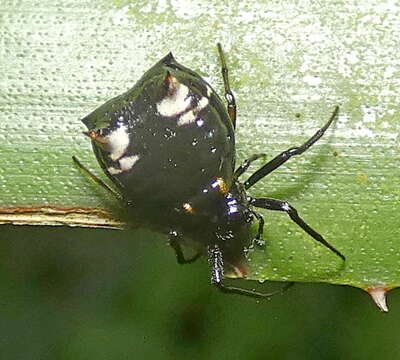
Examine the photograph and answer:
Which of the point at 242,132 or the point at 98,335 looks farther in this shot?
the point at 98,335

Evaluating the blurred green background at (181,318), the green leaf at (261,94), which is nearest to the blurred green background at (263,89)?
the green leaf at (261,94)

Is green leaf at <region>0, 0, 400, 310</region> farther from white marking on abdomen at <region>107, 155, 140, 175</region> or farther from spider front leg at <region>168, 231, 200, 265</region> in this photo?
spider front leg at <region>168, 231, 200, 265</region>

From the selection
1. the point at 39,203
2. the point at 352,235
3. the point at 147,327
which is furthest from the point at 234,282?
the point at 39,203

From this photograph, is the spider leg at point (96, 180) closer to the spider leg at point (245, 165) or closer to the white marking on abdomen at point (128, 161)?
the white marking on abdomen at point (128, 161)

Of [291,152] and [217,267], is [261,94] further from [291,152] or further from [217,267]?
[217,267]

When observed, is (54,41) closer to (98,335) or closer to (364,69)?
(364,69)

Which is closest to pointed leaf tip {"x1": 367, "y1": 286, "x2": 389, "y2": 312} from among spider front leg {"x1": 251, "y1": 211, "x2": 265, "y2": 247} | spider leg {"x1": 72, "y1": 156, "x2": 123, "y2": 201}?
spider front leg {"x1": 251, "y1": 211, "x2": 265, "y2": 247}

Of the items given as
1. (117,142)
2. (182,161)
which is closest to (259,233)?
(182,161)
